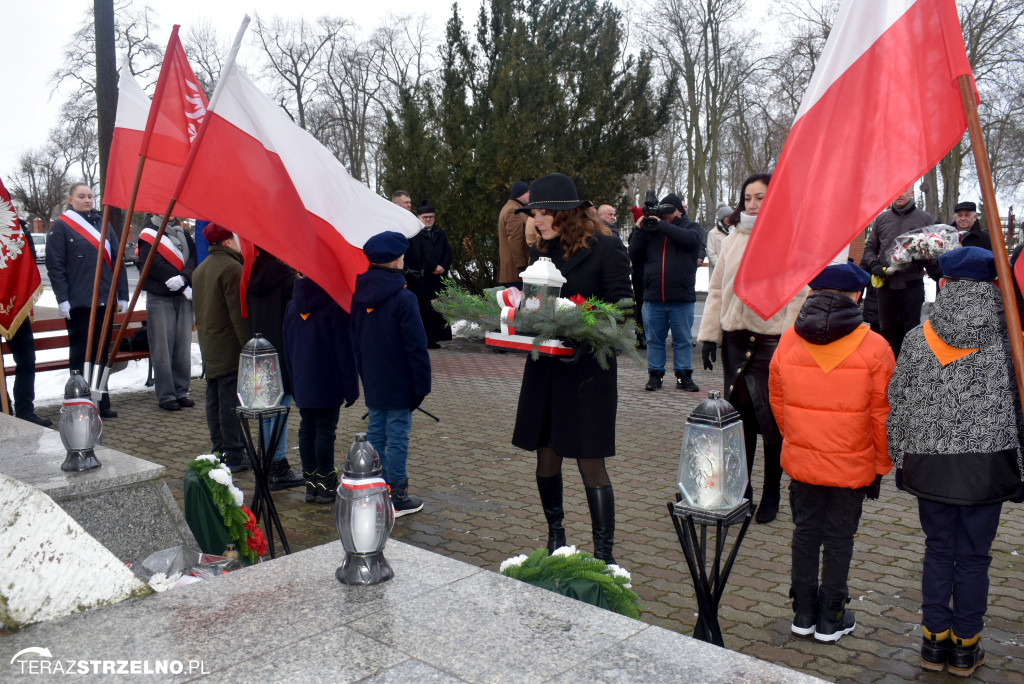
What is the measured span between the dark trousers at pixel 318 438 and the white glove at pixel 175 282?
3757 mm

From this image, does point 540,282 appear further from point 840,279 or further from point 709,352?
point 709,352

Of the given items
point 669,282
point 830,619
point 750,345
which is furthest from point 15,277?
point 830,619

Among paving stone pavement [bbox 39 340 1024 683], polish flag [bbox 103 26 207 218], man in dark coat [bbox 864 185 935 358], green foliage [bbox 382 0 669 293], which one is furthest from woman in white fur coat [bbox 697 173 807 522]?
green foliage [bbox 382 0 669 293]

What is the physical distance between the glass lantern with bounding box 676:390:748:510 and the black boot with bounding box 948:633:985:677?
1.33m

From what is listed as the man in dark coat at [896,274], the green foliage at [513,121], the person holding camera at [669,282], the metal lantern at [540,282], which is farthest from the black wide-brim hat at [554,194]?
the green foliage at [513,121]

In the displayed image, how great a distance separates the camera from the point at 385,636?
2.69 m

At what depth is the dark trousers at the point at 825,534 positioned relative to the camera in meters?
3.94

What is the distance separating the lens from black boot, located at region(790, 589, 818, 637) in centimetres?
396

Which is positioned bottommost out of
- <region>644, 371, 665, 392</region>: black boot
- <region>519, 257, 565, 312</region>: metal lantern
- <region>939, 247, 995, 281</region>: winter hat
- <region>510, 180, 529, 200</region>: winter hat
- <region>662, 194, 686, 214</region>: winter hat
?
<region>644, 371, 665, 392</region>: black boot

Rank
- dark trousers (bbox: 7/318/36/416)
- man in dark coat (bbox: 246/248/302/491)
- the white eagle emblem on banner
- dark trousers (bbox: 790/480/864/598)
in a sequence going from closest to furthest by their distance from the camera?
dark trousers (bbox: 790/480/864/598) < man in dark coat (bbox: 246/248/302/491) < the white eagle emblem on banner < dark trousers (bbox: 7/318/36/416)

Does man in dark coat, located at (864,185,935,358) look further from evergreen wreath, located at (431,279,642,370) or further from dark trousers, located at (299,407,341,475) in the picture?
evergreen wreath, located at (431,279,642,370)

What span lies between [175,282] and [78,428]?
202 inches

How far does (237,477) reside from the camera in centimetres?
673

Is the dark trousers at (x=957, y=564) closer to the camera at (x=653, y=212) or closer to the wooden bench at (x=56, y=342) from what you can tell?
the camera at (x=653, y=212)
